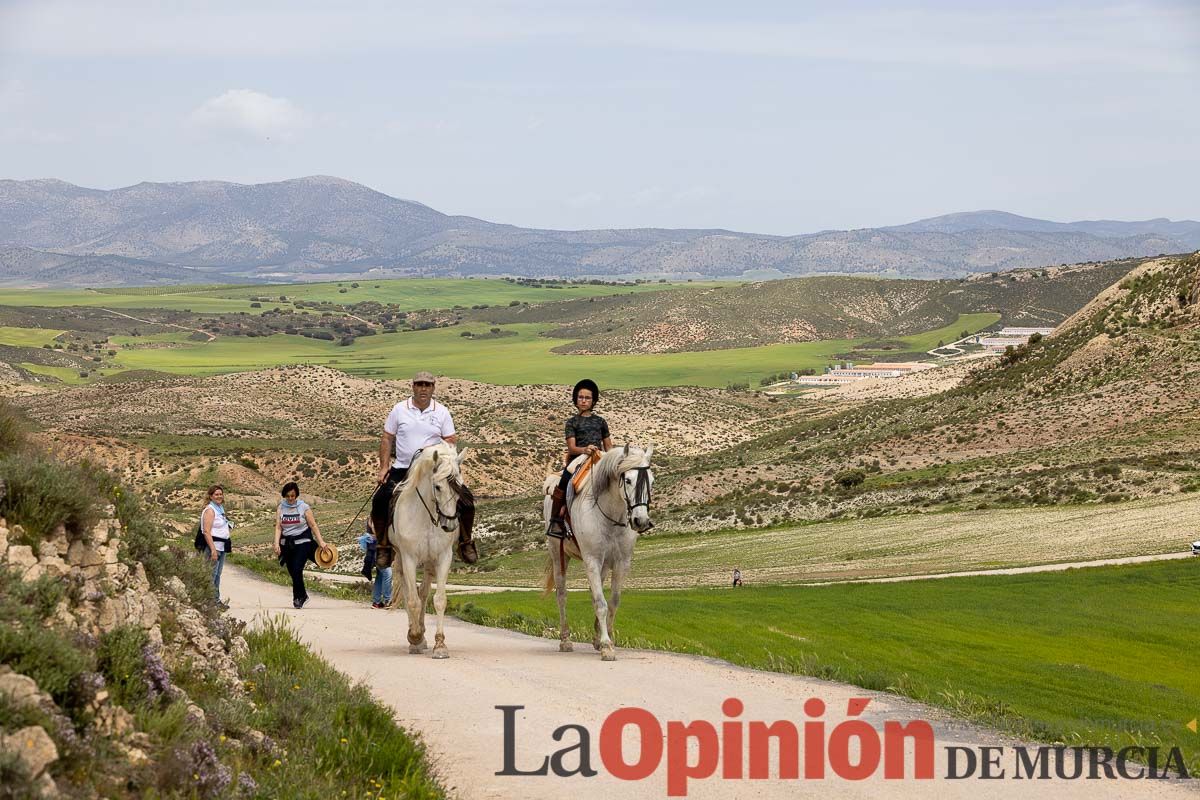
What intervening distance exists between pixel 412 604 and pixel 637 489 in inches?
127

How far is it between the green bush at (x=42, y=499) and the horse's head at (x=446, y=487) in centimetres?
609

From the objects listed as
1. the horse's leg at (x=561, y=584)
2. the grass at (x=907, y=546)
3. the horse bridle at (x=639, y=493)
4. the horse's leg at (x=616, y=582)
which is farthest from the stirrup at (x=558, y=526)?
the grass at (x=907, y=546)

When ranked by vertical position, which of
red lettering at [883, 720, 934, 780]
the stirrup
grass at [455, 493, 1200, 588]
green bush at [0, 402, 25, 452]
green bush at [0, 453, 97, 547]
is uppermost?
green bush at [0, 402, 25, 452]

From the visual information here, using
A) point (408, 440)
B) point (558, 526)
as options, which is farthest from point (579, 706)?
point (408, 440)

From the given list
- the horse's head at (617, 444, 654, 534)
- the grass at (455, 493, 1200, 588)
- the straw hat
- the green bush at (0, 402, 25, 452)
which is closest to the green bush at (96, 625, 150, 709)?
the green bush at (0, 402, 25, 452)

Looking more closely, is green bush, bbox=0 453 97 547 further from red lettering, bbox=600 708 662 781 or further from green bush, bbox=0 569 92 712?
red lettering, bbox=600 708 662 781

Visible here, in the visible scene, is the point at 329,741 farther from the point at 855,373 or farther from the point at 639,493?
the point at 855,373

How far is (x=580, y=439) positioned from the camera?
17750mm

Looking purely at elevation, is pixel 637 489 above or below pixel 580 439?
below

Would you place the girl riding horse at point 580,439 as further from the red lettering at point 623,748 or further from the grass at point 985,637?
the red lettering at point 623,748

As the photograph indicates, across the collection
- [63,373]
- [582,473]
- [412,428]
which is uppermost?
[412,428]

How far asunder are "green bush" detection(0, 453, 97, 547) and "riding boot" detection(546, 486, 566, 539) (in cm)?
816

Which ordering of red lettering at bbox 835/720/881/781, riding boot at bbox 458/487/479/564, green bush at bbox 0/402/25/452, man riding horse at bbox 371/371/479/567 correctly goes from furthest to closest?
man riding horse at bbox 371/371/479/567
riding boot at bbox 458/487/479/564
green bush at bbox 0/402/25/452
red lettering at bbox 835/720/881/781

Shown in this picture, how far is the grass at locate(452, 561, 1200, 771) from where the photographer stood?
16.3m
